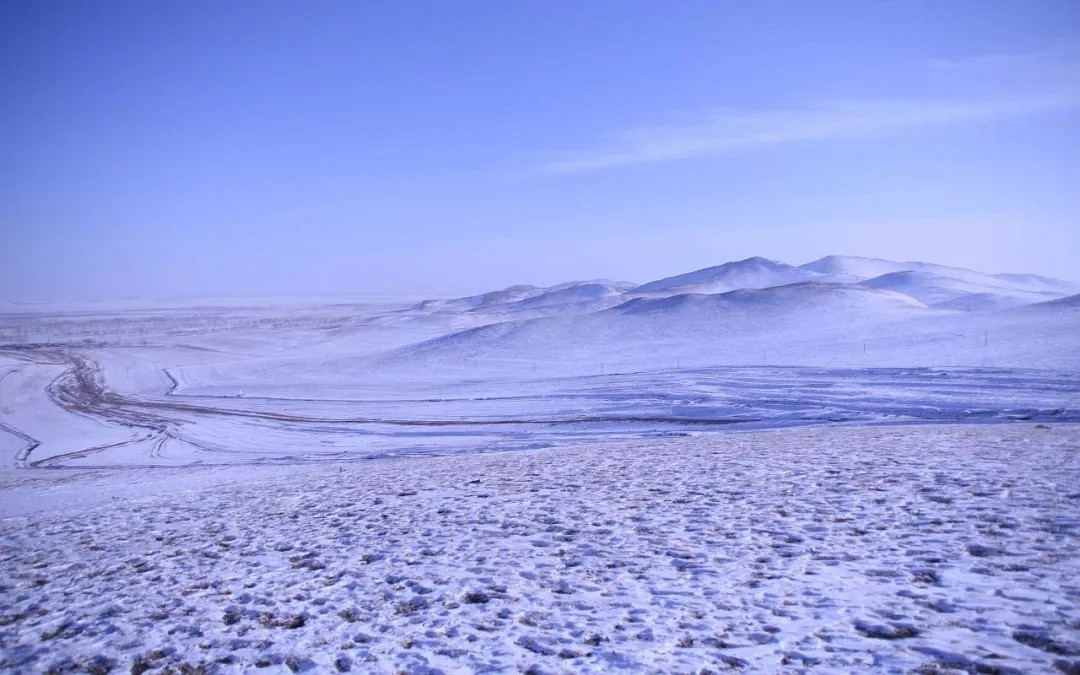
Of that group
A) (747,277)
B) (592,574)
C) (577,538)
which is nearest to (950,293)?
(747,277)

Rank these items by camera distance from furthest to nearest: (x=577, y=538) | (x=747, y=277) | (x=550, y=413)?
(x=747, y=277)
(x=550, y=413)
(x=577, y=538)

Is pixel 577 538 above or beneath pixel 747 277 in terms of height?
beneath

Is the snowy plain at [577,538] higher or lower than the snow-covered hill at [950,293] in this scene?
lower

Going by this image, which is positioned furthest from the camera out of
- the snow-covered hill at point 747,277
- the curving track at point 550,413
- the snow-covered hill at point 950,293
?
the snow-covered hill at point 747,277

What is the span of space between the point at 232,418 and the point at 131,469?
403 inches

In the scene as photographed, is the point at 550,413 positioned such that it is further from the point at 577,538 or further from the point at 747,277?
the point at 747,277

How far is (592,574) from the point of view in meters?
7.33

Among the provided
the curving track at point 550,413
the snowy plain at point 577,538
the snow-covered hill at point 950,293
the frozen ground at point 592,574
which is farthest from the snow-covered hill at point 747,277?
the frozen ground at point 592,574

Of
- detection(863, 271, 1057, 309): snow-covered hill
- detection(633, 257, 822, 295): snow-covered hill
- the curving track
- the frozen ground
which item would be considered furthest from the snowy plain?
detection(633, 257, 822, 295): snow-covered hill

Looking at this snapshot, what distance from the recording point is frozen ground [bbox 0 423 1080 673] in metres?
5.61

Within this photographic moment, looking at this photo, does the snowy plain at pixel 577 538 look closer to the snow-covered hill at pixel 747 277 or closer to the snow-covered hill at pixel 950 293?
the snow-covered hill at pixel 950 293

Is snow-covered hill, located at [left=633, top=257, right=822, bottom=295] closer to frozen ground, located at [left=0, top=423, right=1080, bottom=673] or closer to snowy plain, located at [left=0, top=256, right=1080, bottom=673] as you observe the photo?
snowy plain, located at [left=0, top=256, right=1080, bottom=673]

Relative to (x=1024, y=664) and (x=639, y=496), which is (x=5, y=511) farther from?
(x=1024, y=664)

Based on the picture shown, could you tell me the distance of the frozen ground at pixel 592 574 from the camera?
18.4 ft
